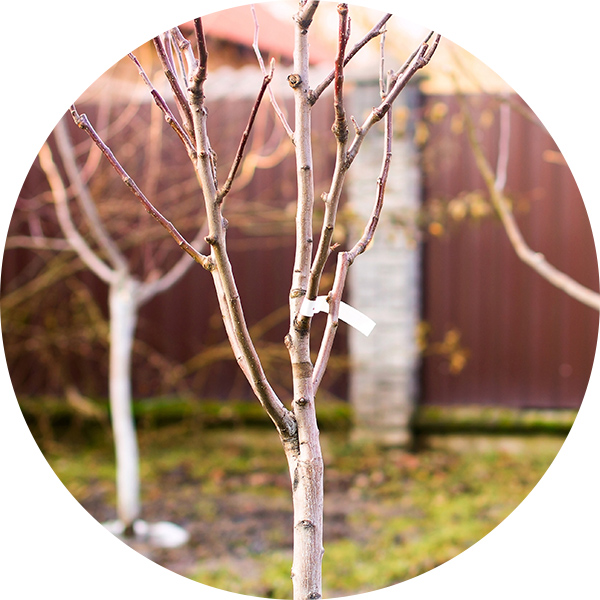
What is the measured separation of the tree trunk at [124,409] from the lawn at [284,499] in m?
0.19

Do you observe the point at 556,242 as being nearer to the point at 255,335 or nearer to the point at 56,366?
the point at 255,335

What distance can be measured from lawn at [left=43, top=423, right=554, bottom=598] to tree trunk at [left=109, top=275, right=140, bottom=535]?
19 cm

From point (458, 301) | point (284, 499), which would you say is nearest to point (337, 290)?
point (284, 499)

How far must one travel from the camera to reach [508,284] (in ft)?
11.0

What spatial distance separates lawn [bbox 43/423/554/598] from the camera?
2.30 meters

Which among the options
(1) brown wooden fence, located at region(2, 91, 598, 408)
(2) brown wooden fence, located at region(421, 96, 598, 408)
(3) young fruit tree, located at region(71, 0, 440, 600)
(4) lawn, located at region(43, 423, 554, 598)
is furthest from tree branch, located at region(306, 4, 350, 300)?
(2) brown wooden fence, located at region(421, 96, 598, 408)

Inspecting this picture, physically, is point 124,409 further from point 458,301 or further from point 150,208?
point 458,301

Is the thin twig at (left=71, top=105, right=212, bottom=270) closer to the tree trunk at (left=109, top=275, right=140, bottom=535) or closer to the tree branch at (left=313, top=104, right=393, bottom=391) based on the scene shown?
the tree branch at (left=313, top=104, right=393, bottom=391)

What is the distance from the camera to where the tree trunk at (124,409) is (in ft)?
8.01

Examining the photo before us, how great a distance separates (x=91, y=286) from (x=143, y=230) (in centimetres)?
67

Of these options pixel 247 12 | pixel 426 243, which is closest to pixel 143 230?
pixel 247 12

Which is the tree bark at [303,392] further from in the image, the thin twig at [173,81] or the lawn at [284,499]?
the lawn at [284,499]

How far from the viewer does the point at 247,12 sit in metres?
3.26

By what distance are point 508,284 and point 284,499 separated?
163cm
